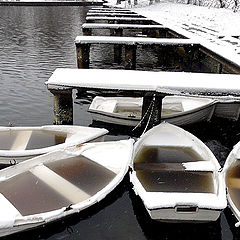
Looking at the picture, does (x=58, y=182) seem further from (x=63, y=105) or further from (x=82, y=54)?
(x=82, y=54)

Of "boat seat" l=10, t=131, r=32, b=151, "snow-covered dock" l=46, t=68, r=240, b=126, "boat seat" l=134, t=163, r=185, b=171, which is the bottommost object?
"boat seat" l=134, t=163, r=185, b=171

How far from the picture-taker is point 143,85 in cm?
1103

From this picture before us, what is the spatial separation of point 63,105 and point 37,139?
5.40 feet

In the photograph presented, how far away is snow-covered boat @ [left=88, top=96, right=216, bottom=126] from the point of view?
12.8m

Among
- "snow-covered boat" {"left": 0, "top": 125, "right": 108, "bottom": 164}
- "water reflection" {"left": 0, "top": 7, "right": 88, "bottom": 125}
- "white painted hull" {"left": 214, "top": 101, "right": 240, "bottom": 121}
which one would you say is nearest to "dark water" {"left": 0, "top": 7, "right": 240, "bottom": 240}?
"water reflection" {"left": 0, "top": 7, "right": 88, "bottom": 125}

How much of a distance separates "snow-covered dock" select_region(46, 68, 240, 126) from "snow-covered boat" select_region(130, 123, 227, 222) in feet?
4.39

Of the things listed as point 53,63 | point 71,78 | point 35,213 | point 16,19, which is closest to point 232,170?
point 35,213

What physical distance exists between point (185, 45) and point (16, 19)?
111ft

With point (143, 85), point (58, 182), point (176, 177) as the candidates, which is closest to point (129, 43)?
point (143, 85)

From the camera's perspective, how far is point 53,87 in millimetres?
11109

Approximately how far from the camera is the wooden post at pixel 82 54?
19.5 m

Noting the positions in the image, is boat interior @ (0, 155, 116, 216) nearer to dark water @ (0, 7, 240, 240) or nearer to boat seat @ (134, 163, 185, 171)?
dark water @ (0, 7, 240, 240)

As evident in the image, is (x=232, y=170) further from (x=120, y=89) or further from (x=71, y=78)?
(x=71, y=78)

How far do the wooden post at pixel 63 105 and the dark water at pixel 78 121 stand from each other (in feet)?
6.96
